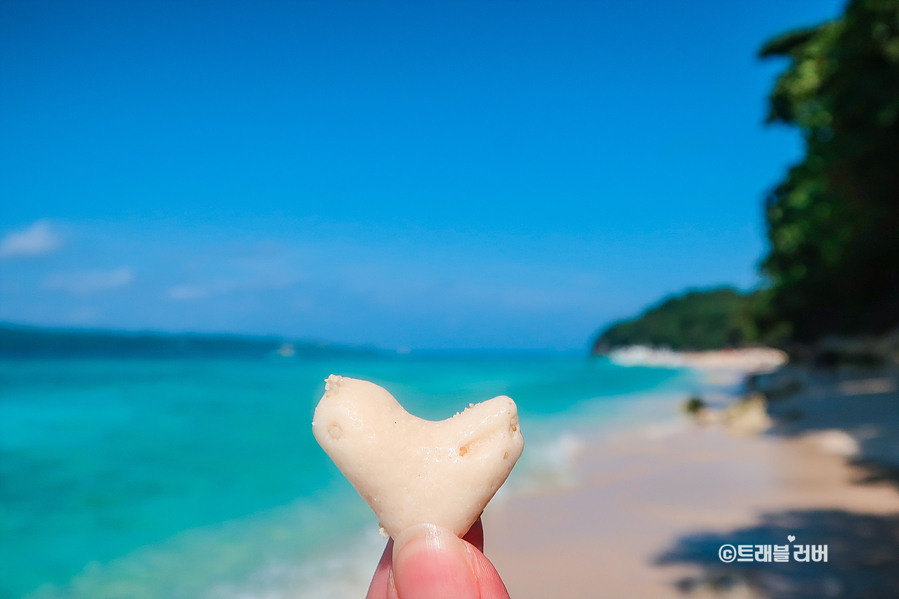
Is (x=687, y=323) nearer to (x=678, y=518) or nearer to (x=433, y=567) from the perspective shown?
(x=678, y=518)

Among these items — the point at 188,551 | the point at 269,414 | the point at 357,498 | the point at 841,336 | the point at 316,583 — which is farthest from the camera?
the point at 841,336

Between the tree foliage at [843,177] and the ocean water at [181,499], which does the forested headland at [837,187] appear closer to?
the tree foliage at [843,177]

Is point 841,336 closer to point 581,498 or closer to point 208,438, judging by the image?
point 581,498

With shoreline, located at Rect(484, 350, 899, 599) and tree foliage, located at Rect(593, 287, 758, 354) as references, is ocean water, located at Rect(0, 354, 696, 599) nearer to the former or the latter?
shoreline, located at Rect(484, 350, 899, 599)

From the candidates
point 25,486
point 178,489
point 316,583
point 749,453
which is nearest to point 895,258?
point 749,453

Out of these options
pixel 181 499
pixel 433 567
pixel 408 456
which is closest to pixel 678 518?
pixel 408 456

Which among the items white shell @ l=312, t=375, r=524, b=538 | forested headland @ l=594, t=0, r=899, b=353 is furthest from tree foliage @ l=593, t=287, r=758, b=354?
white shell @ l=312, t=375, r=524, b=538

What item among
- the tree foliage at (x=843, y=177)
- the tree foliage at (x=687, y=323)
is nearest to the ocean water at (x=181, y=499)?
the tree foliage at (x=843, y=177)
